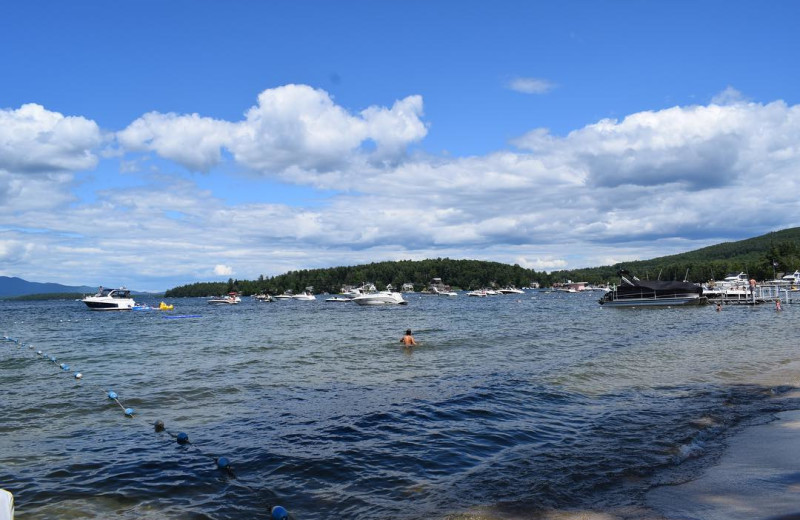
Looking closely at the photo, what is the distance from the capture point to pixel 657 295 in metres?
76.1

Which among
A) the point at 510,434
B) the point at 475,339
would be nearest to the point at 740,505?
the point at 510,434

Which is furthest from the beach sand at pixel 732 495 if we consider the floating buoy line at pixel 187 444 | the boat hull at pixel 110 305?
the boat hull at pixel 110 305

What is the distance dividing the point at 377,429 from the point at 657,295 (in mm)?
72518

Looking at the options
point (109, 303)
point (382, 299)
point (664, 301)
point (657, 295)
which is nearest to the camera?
point (664, 301)

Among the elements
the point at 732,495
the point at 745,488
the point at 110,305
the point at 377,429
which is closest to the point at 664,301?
the point at 377,429

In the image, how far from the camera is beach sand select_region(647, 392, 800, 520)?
7.45 m

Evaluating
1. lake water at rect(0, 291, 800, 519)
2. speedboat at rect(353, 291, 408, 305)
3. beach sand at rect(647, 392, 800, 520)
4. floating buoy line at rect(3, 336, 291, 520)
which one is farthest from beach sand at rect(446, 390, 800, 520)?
speedboat at rect(353, 291, 408, 305)

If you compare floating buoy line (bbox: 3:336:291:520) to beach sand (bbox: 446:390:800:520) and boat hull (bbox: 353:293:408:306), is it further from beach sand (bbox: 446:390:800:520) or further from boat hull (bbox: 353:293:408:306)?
boat hull (bbox: 353:293:408:306)

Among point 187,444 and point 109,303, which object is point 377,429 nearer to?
point 187,444

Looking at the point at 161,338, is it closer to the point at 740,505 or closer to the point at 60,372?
the point at 60,372

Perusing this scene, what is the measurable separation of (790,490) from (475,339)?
28.2m

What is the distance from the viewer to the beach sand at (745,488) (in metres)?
7.45

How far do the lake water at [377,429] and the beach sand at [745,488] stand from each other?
456 millimetres

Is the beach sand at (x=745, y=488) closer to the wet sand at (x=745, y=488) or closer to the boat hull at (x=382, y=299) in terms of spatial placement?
the wet sand at (x=745, y=488)
